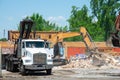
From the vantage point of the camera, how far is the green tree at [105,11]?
100m

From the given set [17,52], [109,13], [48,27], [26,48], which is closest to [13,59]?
[17,52]

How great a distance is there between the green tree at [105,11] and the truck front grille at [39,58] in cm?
6696

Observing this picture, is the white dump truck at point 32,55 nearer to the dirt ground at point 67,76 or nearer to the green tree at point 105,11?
the dirt ground at point 67,76

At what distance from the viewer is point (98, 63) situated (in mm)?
47250

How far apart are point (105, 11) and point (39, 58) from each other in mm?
70133

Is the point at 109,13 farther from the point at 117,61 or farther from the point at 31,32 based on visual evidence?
the point at 31,32

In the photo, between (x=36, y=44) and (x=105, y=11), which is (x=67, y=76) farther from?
(x=105, y=11)

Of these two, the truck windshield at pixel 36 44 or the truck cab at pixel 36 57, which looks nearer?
the truck cab at pixel 36 57

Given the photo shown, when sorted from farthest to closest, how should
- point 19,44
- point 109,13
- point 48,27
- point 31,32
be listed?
point 48,27
point 109,13
point 31,32
point 19,44

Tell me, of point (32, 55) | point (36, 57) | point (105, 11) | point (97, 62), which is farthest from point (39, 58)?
point (105, 11)

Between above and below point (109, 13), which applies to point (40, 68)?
below

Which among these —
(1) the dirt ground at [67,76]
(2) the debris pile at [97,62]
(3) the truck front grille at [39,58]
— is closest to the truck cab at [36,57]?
(3) the truck front grille at [39,58]

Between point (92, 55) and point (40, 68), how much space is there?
600 inches

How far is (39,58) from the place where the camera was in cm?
3350
